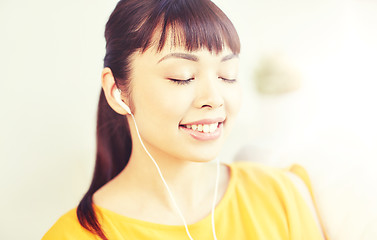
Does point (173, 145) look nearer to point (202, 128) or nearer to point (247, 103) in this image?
point (202, 128)

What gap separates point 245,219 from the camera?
939 mm

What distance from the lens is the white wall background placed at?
34.7 inches

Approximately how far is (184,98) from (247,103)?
530 millimetres

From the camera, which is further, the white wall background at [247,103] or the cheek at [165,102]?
the white wall background at [247,103]

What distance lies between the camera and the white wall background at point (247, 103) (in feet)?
2.89

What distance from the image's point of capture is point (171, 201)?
923 mm

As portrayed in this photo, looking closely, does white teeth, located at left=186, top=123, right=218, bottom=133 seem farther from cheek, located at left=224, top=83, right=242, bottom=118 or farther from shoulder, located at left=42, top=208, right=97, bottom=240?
shoulder, located at left=42, top=208, right=97, bottom=240

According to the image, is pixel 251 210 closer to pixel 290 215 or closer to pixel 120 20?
pixel 290 215

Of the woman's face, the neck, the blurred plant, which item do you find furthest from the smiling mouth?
the blurred plant

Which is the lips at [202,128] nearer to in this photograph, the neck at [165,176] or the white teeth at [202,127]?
the white teeth at [202,127]

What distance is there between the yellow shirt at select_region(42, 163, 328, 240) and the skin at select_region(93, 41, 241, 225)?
3cm

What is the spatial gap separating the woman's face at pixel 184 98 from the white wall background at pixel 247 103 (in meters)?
0.21

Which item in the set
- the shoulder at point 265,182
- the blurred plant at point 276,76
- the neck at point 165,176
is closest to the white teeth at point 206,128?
the neck at point 165,176

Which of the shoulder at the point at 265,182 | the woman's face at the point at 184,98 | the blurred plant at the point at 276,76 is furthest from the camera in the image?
the blurred plant at the point at 276,76
